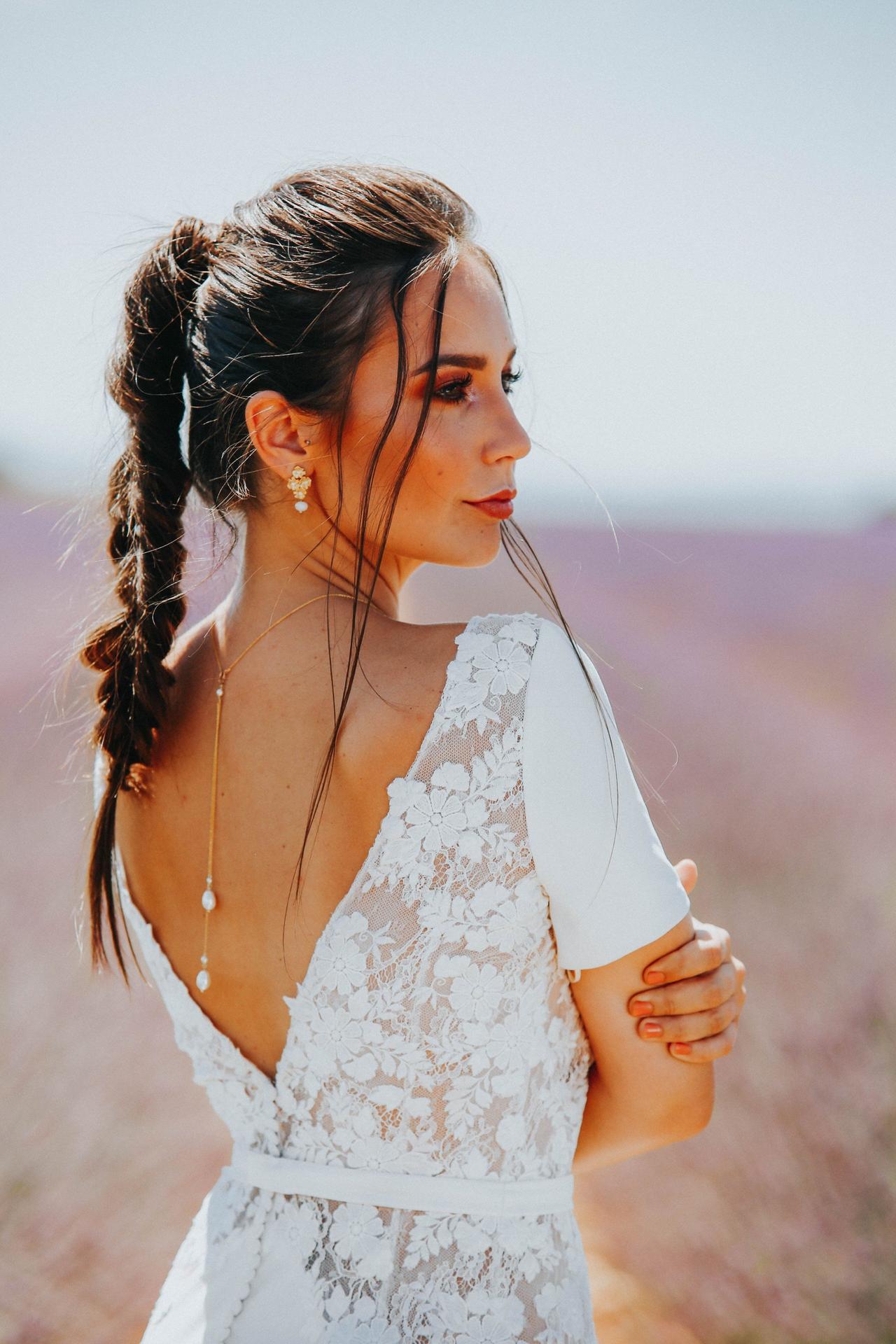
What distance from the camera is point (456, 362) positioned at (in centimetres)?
119

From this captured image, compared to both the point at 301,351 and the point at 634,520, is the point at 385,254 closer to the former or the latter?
the point at 301,351

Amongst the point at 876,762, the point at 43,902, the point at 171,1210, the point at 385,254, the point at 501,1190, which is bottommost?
the point at 171,1210

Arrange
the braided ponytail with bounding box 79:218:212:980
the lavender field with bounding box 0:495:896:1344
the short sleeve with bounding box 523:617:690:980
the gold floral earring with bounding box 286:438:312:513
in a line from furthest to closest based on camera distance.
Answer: the lavender field with bounding box 0:495:896:1344, the braided ponytail with bounding box 79:218:212:980, the gold floral earring with bounding box 286:438:312:513, the short sleeve with bounding box 523:617:690:980

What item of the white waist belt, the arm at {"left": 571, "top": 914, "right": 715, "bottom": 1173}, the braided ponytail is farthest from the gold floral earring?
the white waist belt

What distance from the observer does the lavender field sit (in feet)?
9.00

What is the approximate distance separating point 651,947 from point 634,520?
12.1 ft

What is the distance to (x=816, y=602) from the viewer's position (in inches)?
157

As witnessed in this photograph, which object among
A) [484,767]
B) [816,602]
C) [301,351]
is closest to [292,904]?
[484,767]

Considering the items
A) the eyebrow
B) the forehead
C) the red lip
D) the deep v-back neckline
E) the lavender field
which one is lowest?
the lavender field

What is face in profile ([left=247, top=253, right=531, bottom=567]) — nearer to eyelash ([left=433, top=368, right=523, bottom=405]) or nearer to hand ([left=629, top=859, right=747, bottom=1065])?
eyelash ([left=433, top=368, right=523, bottom=405])

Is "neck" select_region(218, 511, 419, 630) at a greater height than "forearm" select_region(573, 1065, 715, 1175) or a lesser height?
greater

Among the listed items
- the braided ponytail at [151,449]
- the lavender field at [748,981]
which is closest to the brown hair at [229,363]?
the braided ponytail at [151,449]

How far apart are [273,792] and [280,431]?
442mm

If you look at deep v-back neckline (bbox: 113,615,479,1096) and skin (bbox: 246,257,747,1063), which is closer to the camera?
deep v-back neckline (bbox: 113,615,479,1096)
